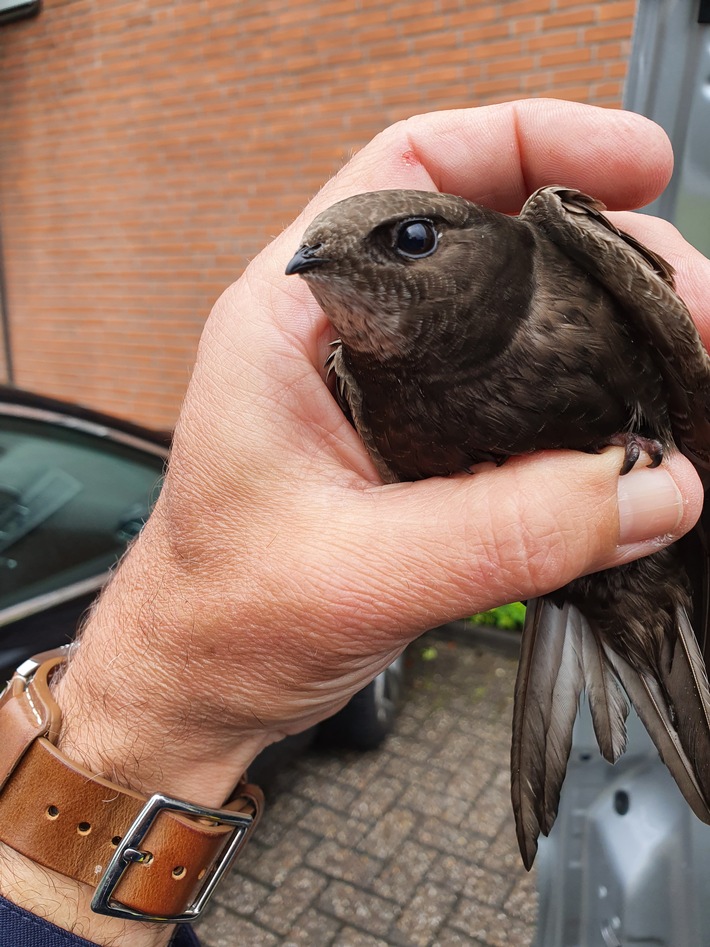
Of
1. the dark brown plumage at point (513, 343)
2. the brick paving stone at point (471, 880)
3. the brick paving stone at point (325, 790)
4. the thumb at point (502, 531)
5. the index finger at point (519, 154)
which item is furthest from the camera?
the brick paving stone at point (325, 790)

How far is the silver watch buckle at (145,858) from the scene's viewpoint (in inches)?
57.8

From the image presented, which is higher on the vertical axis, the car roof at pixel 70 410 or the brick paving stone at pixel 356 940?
the car roof at pixel 70 410

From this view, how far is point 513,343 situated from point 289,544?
1.95ft

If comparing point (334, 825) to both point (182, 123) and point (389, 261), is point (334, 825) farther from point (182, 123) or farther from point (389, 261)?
point (182, 123)

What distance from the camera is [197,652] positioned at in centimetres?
151

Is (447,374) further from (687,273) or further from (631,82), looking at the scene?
(631,82)

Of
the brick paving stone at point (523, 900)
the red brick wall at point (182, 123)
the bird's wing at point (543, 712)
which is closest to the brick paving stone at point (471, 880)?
the brick paving stone at point (523, 900)

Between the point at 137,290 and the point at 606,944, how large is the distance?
645 cm

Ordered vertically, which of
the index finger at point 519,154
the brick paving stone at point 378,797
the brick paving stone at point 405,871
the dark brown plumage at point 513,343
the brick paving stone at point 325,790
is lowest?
the brick paving stone at point 325,790

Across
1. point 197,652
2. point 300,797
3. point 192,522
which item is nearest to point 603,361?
point 192,522

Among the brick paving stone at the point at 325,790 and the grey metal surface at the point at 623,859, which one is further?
the brick paving stone at the point at 325,790

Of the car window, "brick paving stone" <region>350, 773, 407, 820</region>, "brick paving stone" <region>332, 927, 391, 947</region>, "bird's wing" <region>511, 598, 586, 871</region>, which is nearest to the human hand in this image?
"bird's wing" <region>511, 598, 586, 871</region>

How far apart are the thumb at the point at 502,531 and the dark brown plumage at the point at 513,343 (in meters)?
0.11

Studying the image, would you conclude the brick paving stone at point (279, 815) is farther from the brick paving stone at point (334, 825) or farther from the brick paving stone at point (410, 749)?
the brick paving stone at point (410, 749)
